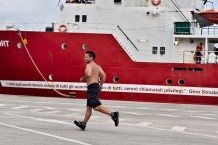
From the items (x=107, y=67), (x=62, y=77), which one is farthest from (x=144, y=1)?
(x=62, y=77)

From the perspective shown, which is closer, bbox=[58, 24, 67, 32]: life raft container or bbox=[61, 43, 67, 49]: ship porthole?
bbox=[61, 43, 67, 49]: ship porthole

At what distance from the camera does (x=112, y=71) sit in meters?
27.5

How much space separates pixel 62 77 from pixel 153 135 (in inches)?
678

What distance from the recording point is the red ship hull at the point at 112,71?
2702cm

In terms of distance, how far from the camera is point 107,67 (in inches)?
1082

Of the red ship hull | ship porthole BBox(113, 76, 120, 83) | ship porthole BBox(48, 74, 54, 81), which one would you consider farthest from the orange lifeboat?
ship porthole BBox(48, 74, 54, 81)

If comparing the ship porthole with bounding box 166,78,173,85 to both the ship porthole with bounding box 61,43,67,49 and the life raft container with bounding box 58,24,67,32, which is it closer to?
the ship porthole with bounding box 61,43,67,49

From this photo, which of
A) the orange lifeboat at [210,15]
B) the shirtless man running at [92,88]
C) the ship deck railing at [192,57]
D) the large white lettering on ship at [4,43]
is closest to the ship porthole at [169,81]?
the ship deck railing at [192,57]

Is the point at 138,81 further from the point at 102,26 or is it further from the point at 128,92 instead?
the point at 102,26

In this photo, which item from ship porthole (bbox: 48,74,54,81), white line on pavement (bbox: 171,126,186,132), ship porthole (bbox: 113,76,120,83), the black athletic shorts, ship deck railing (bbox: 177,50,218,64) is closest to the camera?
the black athletic shorts

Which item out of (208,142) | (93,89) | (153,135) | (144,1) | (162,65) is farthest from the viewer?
(144,1)

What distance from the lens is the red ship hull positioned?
27016 mm

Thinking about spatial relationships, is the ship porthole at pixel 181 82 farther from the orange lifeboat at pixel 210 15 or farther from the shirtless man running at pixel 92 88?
the shirtless man running at pixel 92 88

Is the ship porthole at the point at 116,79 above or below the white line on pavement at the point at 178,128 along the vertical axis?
above
